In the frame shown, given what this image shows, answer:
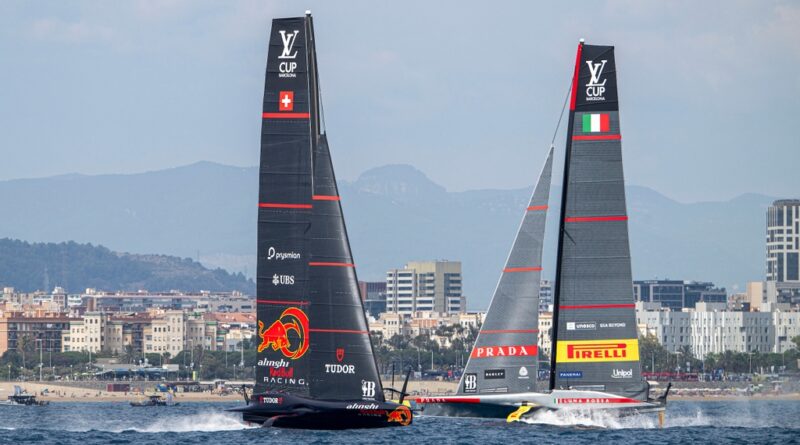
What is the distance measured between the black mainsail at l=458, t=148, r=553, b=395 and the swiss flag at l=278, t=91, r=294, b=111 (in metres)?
7.53

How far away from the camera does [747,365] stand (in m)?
189

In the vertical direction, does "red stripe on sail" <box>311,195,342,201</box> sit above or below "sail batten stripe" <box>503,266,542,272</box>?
above

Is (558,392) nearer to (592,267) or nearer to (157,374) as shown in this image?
(592,267)

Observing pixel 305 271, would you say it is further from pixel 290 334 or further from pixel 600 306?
pixel 600 306

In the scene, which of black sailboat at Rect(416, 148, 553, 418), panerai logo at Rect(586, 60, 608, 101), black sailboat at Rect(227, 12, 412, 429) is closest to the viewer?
black sailboat at Rect(227, 12, 412, 429)

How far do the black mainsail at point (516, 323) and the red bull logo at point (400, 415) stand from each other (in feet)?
11.8

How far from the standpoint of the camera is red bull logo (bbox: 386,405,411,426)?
48.1m

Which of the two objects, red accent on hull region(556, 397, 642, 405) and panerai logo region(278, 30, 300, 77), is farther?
red accent on hull region(556, 397, 642, 405)

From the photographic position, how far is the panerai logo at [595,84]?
163ft

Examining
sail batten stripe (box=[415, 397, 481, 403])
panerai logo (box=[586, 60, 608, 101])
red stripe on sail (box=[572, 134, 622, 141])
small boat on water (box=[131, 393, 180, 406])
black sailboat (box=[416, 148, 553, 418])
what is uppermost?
panerai logo (box=[586, 60, 608, 101])

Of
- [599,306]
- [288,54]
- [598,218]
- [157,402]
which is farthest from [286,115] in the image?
[157,402]

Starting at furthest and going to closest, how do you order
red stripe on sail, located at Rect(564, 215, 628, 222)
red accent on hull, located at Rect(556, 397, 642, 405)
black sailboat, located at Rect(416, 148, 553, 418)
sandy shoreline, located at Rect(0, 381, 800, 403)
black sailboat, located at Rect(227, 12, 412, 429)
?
sandy shoreline, located at Rect(0, 381, 800, 403) → black sailboat, located at Rect(416, 148, 553, 418) → red accent on hull, located at Rect(556, 397, 642, 405) → red stripe on sail, located at Rect(564, 215, 628, 222) → black sailboat, located at Rect(227, 12, 412, 429)

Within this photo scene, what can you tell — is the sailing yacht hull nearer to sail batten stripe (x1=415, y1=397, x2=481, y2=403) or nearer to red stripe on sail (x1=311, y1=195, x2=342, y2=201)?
sail batten stripe (x1=415, y1=397, x2=481, y2=403)

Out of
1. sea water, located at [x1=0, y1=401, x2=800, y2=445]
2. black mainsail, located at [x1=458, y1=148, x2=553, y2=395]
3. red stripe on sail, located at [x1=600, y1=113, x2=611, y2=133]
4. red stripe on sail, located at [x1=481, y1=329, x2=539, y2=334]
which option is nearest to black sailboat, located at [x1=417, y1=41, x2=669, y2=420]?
red stripe on sail, located at [x1=600, y1=113, x2=611, y2=133]
